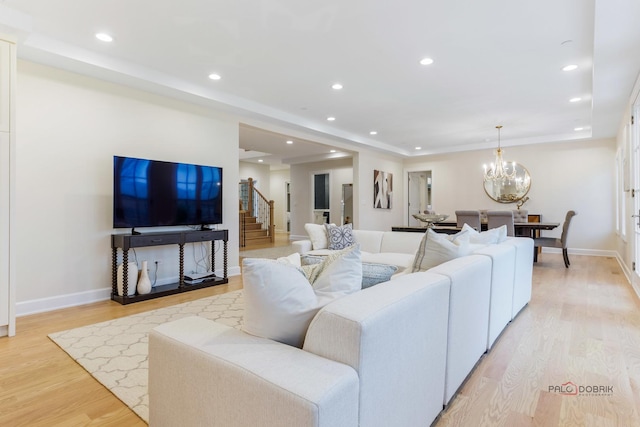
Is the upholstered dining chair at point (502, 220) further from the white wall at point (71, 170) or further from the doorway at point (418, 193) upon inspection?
the white wall at point (71, 170)

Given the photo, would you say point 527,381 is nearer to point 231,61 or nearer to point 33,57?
point 231,61

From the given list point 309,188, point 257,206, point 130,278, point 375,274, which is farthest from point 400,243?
point 257,206

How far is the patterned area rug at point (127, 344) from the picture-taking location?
77.6 inches

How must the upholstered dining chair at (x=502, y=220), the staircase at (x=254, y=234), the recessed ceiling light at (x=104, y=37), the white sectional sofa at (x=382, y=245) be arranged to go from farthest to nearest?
the staircase at (x=254, y=234) → the upholstered dining chair at (x=502, y=220) → the white sectional sofa at (x=382, y=245) → the recessed ceiling light at (x=104, y=37)

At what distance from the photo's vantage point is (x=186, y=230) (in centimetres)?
437

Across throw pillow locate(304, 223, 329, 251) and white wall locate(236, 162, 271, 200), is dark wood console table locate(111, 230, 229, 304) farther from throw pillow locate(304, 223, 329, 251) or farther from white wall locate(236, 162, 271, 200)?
white wall locate(236, 162, 271, 200)

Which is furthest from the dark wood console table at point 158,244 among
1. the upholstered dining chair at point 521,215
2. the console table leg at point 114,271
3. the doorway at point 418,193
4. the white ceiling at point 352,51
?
the doorway at point 418,193

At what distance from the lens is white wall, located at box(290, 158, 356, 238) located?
995cm

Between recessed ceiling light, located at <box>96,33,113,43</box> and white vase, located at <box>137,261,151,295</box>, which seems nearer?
recessed ceiling light, located at <box>96,33,113,43</box>

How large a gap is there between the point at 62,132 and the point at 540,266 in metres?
7.14

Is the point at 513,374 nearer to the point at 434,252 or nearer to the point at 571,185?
the point at 434,252

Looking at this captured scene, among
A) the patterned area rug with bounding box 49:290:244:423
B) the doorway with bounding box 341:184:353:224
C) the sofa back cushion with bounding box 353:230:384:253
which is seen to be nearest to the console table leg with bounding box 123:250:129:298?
the patterned area rug with bounding box 49:290:244:423

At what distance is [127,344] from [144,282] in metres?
1.34

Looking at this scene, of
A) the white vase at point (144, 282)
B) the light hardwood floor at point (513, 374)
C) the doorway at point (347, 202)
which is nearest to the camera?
the light hardwood floor at point (513, 374)
